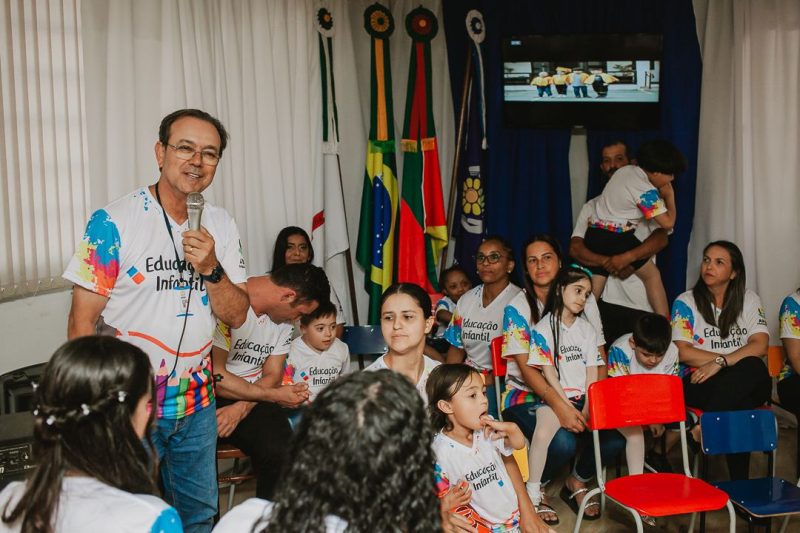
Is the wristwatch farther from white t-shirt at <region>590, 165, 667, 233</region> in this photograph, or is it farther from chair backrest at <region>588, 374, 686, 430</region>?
white t-shirt at <region>590, 165, 667, 233</region>

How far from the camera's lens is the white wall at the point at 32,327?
10.5ft

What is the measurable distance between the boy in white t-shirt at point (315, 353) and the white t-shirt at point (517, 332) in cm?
81

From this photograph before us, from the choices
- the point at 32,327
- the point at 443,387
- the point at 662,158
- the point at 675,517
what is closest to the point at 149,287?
the point at 443,387

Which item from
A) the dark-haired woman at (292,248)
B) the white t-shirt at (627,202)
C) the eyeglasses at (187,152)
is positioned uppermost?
the eyeglasses at (187,152)

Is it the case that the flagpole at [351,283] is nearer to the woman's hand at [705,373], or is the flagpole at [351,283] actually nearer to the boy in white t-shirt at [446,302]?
the boy in white t-shirt at [446,302]

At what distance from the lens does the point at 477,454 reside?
2818mm

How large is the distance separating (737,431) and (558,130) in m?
2.46

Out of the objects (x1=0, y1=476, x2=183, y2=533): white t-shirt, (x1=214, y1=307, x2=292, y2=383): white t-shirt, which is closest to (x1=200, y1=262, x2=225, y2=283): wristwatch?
(x1=0, y1=476, x2=183, y2=533): white t-shirt

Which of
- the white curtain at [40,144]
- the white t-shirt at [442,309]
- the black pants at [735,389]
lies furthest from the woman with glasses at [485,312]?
the white curtain at [40,144]

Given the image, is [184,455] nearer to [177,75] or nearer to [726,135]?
[177,75]

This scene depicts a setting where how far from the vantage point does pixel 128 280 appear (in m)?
2.22

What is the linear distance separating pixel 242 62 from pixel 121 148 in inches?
36.2

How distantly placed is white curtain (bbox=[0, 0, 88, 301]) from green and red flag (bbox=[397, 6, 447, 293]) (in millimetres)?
2332

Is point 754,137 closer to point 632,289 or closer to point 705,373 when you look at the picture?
point 632,289
